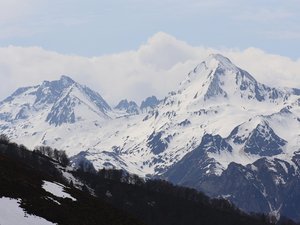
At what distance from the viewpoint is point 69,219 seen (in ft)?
258

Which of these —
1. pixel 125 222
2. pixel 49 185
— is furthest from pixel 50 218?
pixel 49 185

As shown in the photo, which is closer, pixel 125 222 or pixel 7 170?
pixel 125 222

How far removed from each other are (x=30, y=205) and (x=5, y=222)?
376 inches

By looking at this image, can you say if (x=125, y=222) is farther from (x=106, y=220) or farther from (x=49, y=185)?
(x=49, y=185)

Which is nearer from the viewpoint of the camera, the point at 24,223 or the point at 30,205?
the point at 24,223

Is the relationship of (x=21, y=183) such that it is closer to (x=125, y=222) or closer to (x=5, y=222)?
(x=125, y=222)

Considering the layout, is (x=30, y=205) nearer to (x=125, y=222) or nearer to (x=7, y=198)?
(x=7, y=198)

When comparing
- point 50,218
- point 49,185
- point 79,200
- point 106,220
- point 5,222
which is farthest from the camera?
point 49,185

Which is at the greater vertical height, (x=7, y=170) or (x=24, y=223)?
(x=7, y=170)

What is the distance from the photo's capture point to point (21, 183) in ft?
289

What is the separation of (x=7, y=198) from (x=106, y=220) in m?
14.3

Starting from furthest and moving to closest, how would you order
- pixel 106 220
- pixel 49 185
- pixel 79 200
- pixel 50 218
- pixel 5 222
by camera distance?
pixel 49 185 < pixel 79 200 < pixel 106 220 < pixel 50 218 < pixel 5 222

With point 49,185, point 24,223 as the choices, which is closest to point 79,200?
point 49,185

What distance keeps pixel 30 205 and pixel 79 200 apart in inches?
768
